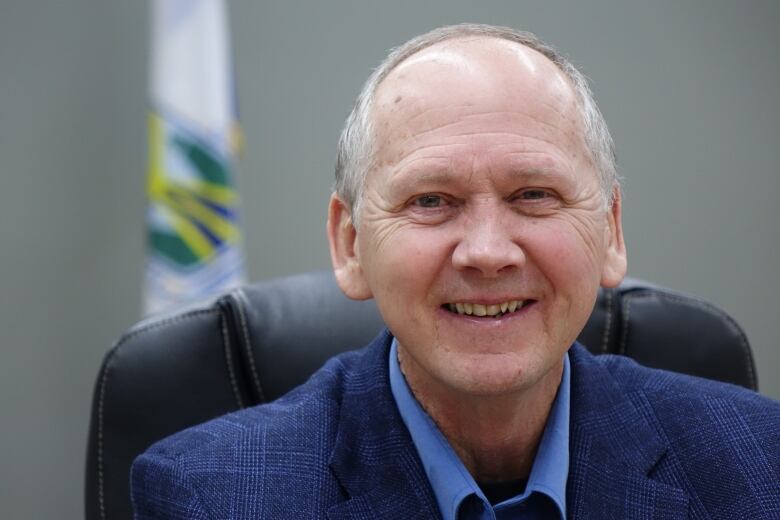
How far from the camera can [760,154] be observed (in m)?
2.99

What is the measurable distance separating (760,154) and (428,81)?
7.19 feet

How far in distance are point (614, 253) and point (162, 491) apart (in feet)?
2.21

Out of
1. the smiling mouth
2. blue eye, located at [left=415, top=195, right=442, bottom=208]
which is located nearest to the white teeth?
the smiling mouth

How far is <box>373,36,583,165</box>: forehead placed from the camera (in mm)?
1103

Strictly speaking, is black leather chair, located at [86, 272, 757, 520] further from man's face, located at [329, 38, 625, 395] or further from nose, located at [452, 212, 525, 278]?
nose, located at [452, 212, 525, 278]

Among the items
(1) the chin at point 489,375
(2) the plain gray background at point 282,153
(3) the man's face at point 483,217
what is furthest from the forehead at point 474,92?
(2) the plain gray background at point 282,153

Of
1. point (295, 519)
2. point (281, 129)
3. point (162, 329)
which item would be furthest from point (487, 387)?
point (281, 129)

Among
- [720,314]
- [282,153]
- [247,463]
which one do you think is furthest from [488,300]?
[282,153]

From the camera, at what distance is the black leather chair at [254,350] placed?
4.58ft

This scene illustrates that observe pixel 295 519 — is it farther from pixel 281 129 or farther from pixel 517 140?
pixel 281 129

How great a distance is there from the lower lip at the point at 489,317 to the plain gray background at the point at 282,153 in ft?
5.83

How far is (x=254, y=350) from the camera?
4.80ft

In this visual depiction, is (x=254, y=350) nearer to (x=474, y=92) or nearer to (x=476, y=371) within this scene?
(x=476, y=371)

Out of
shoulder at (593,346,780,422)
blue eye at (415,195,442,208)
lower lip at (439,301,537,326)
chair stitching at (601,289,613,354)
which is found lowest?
shoulder at (593,346,780,422)
